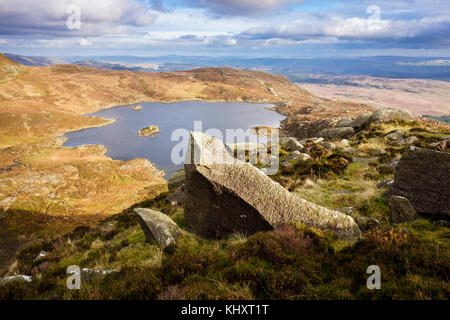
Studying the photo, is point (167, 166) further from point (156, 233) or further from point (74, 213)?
point (156, 233)

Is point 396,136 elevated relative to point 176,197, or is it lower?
elevated

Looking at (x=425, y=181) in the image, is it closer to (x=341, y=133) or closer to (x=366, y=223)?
(x=366, y=223)

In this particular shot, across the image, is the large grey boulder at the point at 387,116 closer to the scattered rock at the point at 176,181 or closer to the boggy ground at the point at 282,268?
the scattered rock at the point at 176,181

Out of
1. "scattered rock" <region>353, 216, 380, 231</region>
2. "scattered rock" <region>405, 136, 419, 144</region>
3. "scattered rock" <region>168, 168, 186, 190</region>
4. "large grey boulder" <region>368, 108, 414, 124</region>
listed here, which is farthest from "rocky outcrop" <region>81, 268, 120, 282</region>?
"large grey boulder" <region>368, 108, 414, 124</region>

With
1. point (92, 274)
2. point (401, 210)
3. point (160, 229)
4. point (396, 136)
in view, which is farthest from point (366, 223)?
point (396, 136)

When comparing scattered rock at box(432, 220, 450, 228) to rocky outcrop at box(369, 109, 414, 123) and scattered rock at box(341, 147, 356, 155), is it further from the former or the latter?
rocky outcrop at box(369, 109, 414, 123)

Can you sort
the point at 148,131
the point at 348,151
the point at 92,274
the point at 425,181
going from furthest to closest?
the point at 148,131, the point at 348,151, the point at 425,181, the point at 92,274

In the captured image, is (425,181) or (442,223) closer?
(442,223)
